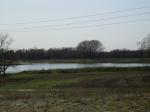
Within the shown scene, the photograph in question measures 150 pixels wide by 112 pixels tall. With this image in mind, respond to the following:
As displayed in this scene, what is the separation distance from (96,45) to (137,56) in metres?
39.8

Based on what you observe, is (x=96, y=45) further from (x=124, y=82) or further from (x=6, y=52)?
(x=124, y=82)

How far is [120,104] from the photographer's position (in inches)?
439

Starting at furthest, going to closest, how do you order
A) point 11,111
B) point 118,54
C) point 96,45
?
point 96,45, point 118,54, point 11,111

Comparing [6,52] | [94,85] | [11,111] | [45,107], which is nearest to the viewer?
[11,111]

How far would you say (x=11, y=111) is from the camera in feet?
34.0

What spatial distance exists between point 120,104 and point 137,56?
80.0 meters

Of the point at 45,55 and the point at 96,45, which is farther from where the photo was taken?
the point at 96,45

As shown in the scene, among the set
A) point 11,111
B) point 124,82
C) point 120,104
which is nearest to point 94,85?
point 124,82

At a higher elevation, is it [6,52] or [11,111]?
[6,52]

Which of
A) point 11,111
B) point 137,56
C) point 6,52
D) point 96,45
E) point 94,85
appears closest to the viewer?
point 11,111

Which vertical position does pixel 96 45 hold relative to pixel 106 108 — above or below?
above

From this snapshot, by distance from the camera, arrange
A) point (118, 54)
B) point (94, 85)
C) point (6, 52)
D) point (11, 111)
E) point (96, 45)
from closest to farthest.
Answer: point (11, 111) → point (94, 85) → point (6, 52) → point (118, 54) → point (96, 45)

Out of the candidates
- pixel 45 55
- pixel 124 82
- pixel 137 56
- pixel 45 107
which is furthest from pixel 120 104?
pixel 45 55

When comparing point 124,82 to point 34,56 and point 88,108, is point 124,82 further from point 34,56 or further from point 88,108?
point 34,56
